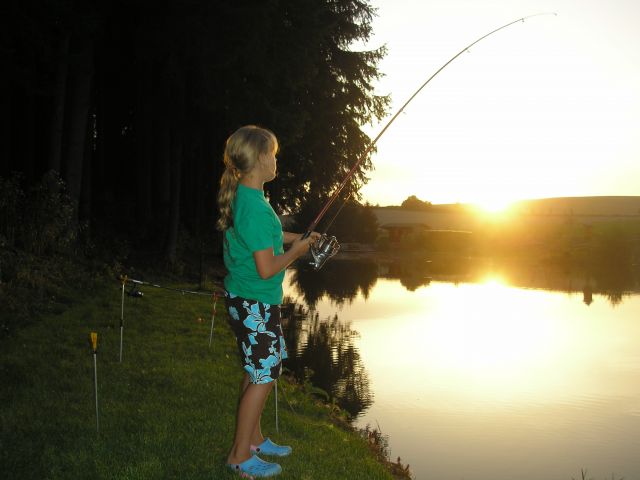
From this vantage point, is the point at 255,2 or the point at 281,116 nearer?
the point at 255,2

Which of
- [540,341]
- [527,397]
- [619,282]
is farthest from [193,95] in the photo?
[619,282]

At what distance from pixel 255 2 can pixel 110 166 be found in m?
11.6

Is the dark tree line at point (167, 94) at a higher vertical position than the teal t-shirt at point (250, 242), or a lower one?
higher

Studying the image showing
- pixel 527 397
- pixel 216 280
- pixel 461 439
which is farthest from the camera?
pixel 216 280

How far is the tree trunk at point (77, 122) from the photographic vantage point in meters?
15.4

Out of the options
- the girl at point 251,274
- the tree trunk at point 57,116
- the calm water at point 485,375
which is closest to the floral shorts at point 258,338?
the girl at point 251,274

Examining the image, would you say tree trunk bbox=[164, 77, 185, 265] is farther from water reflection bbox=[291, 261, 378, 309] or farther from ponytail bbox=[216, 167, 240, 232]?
ponytail bbox=[216, 167, 240, 232]

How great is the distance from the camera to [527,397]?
32.4ft

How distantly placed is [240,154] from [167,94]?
46.4ft

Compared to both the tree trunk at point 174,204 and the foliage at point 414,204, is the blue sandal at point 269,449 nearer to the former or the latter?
the tree trunk at point 174,204

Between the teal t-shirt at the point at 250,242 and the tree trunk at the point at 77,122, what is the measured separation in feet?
38.9

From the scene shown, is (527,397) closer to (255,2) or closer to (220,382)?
(220,382)

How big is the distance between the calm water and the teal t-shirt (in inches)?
138

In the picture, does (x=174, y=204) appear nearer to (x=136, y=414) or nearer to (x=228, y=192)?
(x=136, y=414)
